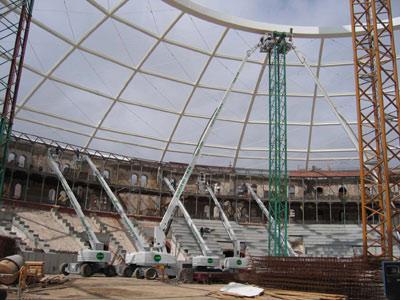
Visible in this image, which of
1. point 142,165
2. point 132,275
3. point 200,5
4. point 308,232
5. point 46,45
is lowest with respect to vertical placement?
point 132,275

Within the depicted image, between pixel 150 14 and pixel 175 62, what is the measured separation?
5244 mm

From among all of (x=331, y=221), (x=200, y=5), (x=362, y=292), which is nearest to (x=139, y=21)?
(x=200, y=5)

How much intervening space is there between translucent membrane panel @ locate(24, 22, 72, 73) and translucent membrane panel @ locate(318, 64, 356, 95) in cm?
2042

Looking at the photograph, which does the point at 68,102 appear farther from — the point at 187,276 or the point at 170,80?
the point at 187,276

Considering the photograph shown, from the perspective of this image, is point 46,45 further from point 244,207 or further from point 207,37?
point 244,207

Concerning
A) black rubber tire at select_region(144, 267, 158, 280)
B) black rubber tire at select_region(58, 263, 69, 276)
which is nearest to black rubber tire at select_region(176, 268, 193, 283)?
black rubber tire at select_region(144, 267, 158, 280)

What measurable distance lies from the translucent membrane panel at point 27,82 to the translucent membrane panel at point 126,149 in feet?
26.4

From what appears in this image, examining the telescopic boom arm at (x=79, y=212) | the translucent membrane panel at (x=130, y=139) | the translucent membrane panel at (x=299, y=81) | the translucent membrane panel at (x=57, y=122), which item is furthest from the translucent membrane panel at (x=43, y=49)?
the translucent membrane panel at (x=299, y=81)

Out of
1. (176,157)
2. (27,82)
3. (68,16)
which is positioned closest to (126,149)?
(176,157)

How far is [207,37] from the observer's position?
3259cm

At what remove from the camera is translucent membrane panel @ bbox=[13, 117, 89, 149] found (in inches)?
1442

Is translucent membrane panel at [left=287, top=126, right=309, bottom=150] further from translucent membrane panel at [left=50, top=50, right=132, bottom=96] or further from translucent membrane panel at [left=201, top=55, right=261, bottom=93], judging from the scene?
translucent membrane panel at [left=50, top=50, right=132, bottom=96]

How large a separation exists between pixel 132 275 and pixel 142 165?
1853cm

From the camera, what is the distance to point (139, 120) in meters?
38.4
